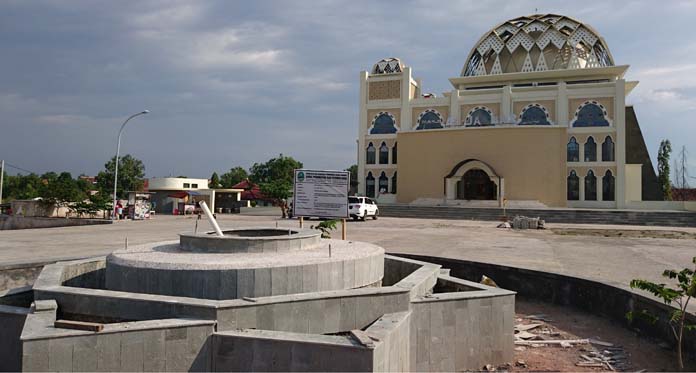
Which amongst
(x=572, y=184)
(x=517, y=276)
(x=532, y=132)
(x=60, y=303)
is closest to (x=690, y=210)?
(x=572, y=184)

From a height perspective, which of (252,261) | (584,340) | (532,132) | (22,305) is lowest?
(584,340)

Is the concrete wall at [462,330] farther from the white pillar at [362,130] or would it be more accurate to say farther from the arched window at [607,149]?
the white pillar at [362,130]

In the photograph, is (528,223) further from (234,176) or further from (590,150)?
(234,176)

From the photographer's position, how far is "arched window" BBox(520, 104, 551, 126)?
3572cm

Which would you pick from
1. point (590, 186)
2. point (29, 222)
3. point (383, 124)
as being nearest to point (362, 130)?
point (383, 124)

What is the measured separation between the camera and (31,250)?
37.3 ft

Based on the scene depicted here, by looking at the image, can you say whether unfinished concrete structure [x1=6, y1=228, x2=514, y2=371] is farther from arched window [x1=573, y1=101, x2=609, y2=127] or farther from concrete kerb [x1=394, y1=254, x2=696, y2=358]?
arched window [x1=573, y1=101, x2=609, y2=127]

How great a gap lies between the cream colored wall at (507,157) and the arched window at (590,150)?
8.39ft

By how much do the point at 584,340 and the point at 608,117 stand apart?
108ft

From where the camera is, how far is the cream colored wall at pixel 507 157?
108 ft

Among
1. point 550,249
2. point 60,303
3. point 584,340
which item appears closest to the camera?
point 60,303

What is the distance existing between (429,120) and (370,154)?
5.66 m

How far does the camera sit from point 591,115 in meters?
34.5

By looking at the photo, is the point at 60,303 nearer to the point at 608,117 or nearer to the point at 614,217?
the point at 614,217
